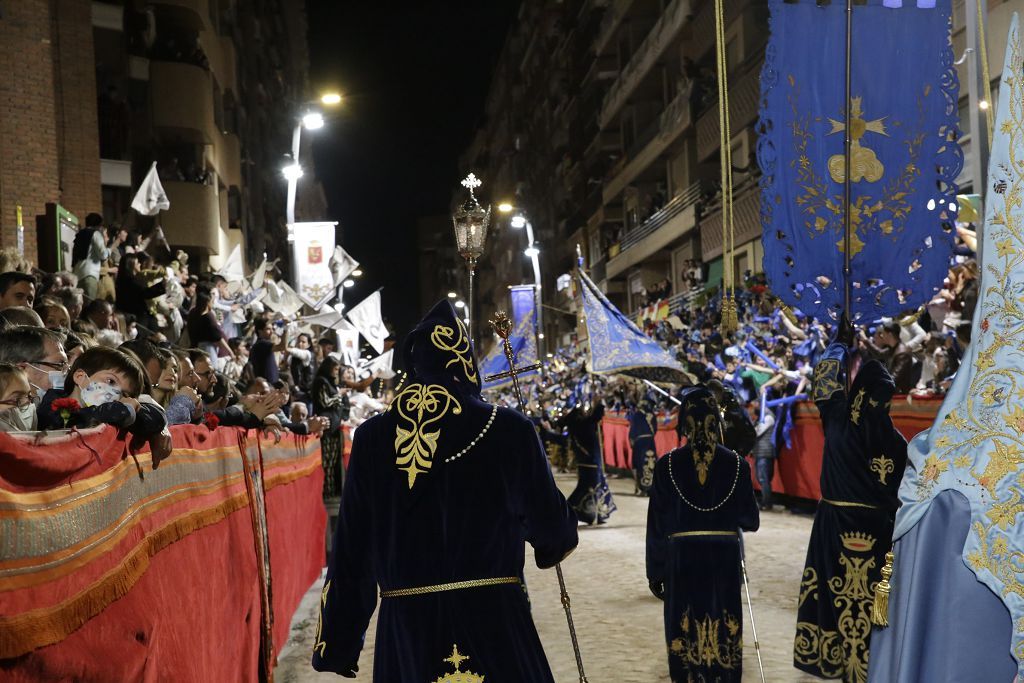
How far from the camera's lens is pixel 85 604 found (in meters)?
3.39

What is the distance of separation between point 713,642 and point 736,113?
26982 millimetres

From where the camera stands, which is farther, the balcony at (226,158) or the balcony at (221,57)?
the balcony at (226,158)

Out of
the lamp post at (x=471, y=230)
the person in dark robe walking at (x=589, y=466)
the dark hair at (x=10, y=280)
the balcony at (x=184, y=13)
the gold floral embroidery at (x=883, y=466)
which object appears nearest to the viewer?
the gold floral embroidery at (x=883, y=466)

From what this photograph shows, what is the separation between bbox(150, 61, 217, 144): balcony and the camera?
2625 centimetres

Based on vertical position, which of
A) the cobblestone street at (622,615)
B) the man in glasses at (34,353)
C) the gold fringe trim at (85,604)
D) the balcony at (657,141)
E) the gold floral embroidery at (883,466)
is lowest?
the cobblestone street at (622,615)

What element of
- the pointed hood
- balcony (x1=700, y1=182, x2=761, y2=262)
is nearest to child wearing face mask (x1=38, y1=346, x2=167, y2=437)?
the pointed hood

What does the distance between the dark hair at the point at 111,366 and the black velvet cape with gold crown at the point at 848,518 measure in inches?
173

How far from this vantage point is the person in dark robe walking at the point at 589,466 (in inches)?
725

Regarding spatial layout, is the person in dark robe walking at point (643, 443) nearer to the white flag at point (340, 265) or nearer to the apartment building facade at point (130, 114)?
the white flag at point (340, 265)

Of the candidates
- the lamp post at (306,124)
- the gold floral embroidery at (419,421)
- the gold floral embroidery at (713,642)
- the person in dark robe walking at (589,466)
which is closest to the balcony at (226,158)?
the lamp post at (306,124)

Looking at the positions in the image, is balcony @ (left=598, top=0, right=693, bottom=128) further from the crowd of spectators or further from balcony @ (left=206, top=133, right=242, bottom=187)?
the crowd of spectators

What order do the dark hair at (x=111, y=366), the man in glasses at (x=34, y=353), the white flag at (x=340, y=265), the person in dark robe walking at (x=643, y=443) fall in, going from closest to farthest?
the dark hair at (x=111, y=366) < the man in glasses at (x=34, y=353) < the person in dark robe walking at (x=643, y=443) < the white flag at (x=340, y=265)

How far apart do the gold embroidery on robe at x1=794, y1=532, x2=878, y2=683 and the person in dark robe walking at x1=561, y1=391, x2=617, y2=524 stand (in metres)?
10.7

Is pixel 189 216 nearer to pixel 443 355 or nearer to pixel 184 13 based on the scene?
pixel 184 13
